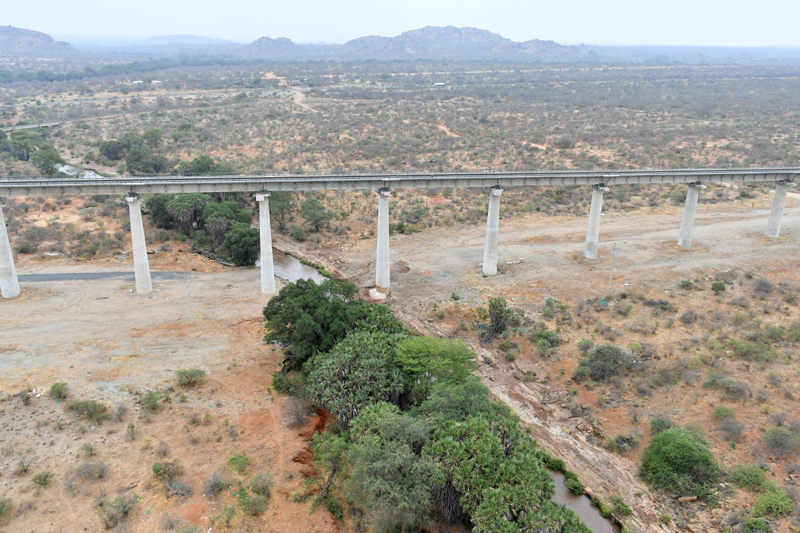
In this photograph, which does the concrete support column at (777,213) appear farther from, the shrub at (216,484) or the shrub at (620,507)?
the shrub at (216,484)

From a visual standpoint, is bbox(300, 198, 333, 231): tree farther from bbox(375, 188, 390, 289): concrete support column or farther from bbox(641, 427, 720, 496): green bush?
bbox(641, 427, 720, 496): green bush

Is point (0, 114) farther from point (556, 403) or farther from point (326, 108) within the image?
point (556, 403)

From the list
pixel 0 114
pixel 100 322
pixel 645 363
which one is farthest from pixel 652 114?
pixel 0 114

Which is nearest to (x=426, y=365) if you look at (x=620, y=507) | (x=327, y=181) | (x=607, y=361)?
(x=620, y=507)

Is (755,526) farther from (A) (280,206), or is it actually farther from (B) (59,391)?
(A) (280,206)

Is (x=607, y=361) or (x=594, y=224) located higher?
(x=594, y=224)

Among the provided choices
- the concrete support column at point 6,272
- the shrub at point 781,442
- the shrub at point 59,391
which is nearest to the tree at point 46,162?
the concrete support column at point 6,272
